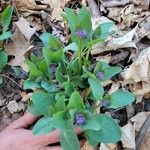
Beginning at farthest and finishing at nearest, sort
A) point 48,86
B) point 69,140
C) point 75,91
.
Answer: point 48,86, point 69,140, point 75,91

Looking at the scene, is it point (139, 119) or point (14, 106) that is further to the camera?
point (14, 106)

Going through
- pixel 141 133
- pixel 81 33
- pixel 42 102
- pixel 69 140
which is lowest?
pixel 141 133

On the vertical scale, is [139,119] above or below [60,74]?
below

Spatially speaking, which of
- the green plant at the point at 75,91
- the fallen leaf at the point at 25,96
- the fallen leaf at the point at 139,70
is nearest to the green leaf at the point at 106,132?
the green plant at the point at 75,91

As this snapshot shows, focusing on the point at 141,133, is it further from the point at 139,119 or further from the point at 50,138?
the point at 50,138

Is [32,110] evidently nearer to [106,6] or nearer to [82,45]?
[82,45]

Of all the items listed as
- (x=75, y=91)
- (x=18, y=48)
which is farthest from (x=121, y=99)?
(x=18, y=48)

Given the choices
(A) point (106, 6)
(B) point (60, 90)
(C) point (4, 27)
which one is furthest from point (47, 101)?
(A) point (106, 6)

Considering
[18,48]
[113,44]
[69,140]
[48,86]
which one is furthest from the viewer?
[18,48]
